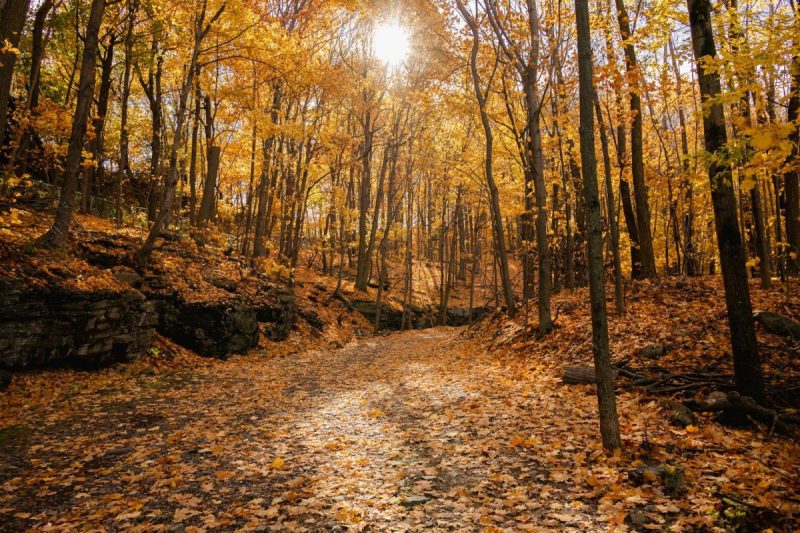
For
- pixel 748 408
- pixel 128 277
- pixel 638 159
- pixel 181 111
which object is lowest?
pixel 748 408

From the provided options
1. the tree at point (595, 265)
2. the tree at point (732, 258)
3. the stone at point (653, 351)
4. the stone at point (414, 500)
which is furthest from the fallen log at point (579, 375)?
the stone at point (414, 500)

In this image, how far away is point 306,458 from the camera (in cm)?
546

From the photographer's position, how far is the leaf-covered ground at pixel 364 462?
3.85 meters

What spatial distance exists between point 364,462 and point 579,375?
15.5 ft

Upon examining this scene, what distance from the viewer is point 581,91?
4824 mm

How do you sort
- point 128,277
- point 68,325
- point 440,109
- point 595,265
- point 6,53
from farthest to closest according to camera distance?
point 440,109 → point 128,277 → point 6,53 → point 68,325 → point 595,265

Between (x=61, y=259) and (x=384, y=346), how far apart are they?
11067 mm

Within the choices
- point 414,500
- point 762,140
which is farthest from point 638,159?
point 414,500

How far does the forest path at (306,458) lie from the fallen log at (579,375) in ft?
1.08

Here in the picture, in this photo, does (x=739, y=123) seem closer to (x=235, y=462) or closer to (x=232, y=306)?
(x=235, y=462)

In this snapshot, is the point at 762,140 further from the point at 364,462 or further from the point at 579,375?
the point at 579,375

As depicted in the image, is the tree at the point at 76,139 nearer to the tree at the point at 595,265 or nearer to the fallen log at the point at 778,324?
the tree at the point at 595,265

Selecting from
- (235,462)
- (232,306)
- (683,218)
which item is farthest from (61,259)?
(683,218)

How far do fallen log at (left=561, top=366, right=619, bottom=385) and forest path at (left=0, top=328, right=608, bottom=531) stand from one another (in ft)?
1.08
